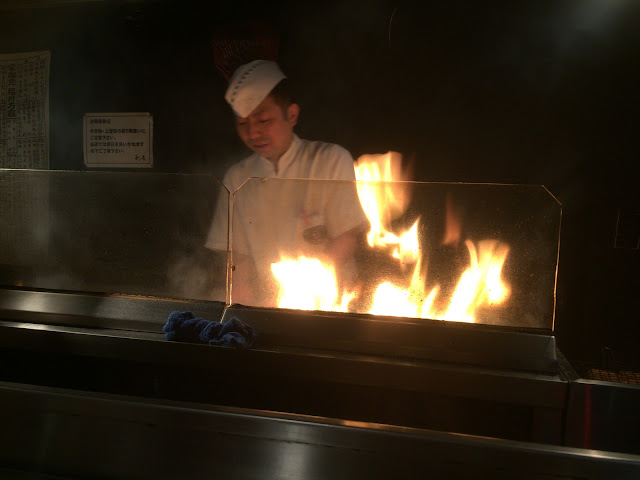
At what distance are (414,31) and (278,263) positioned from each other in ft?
3.39

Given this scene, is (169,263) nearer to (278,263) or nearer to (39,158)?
(278,263)

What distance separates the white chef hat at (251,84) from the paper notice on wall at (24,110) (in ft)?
2.99

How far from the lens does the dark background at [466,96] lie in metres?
1.79

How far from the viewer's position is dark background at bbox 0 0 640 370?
5.87 feet

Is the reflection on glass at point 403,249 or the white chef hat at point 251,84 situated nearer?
the reflection on glass at point 403,249

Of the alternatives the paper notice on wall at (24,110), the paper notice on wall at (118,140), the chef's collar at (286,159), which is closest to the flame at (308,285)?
the chef's collar at (286,159)

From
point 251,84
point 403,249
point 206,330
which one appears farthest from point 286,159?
point 206,330

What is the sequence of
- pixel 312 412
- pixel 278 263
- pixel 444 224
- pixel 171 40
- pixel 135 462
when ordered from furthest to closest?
pixel 171 40 → pixel 278 263 → pixel 444 224 → pixel 312 412 → pixel 135 462

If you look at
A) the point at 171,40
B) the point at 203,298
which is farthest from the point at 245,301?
the point at 171,40

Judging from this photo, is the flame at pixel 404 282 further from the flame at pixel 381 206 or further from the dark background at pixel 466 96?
the dark background at pixel 466 96

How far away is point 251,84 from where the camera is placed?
211cm

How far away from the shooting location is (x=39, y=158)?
91.4 inches

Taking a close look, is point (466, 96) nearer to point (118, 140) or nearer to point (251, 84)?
point (251, 84)

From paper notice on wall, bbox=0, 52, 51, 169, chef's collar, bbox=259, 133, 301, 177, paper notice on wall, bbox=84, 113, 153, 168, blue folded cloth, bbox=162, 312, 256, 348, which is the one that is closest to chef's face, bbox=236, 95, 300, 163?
chef's collar, bbox=259, 133, 301, 177
